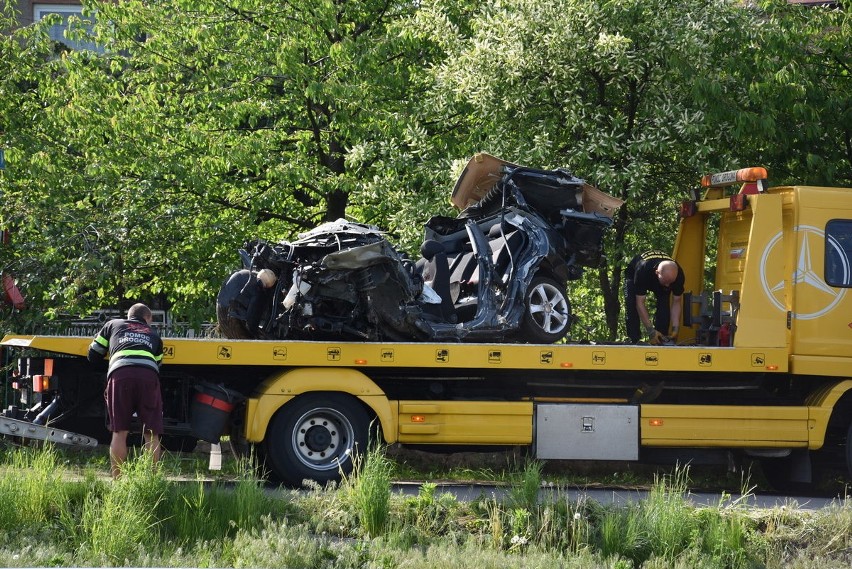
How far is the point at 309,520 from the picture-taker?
856 cm

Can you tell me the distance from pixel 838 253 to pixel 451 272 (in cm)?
376

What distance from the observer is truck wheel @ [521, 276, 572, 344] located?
446 inches

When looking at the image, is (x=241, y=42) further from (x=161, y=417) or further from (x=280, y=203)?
(x=161, y=417)

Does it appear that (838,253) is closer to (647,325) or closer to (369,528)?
(647,325)

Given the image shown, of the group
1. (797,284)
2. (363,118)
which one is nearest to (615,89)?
(363,118)

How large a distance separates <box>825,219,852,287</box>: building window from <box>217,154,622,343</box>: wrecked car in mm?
2084

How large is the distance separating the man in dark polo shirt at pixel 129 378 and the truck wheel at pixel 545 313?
3.51 meters

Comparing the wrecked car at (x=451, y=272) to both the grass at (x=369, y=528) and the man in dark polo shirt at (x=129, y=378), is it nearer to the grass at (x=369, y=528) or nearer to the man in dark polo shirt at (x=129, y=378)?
the man in dark polo shirt at (x=129, y=378)

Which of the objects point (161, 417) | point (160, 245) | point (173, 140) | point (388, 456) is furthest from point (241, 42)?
point (161, 417)

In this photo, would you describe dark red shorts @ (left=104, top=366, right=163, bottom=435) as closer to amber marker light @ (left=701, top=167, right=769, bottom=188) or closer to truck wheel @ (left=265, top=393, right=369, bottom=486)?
truck wheel @ (left=265, top=393, right=369, bottom=486)

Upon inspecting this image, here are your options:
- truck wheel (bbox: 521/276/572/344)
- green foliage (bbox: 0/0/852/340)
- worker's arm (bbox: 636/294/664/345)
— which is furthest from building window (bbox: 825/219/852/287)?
green foliage (bbox: 0/0/852/340)

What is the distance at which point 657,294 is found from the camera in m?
12.3

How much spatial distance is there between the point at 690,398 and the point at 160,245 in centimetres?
740

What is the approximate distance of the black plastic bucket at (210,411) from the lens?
10320 millimetres
